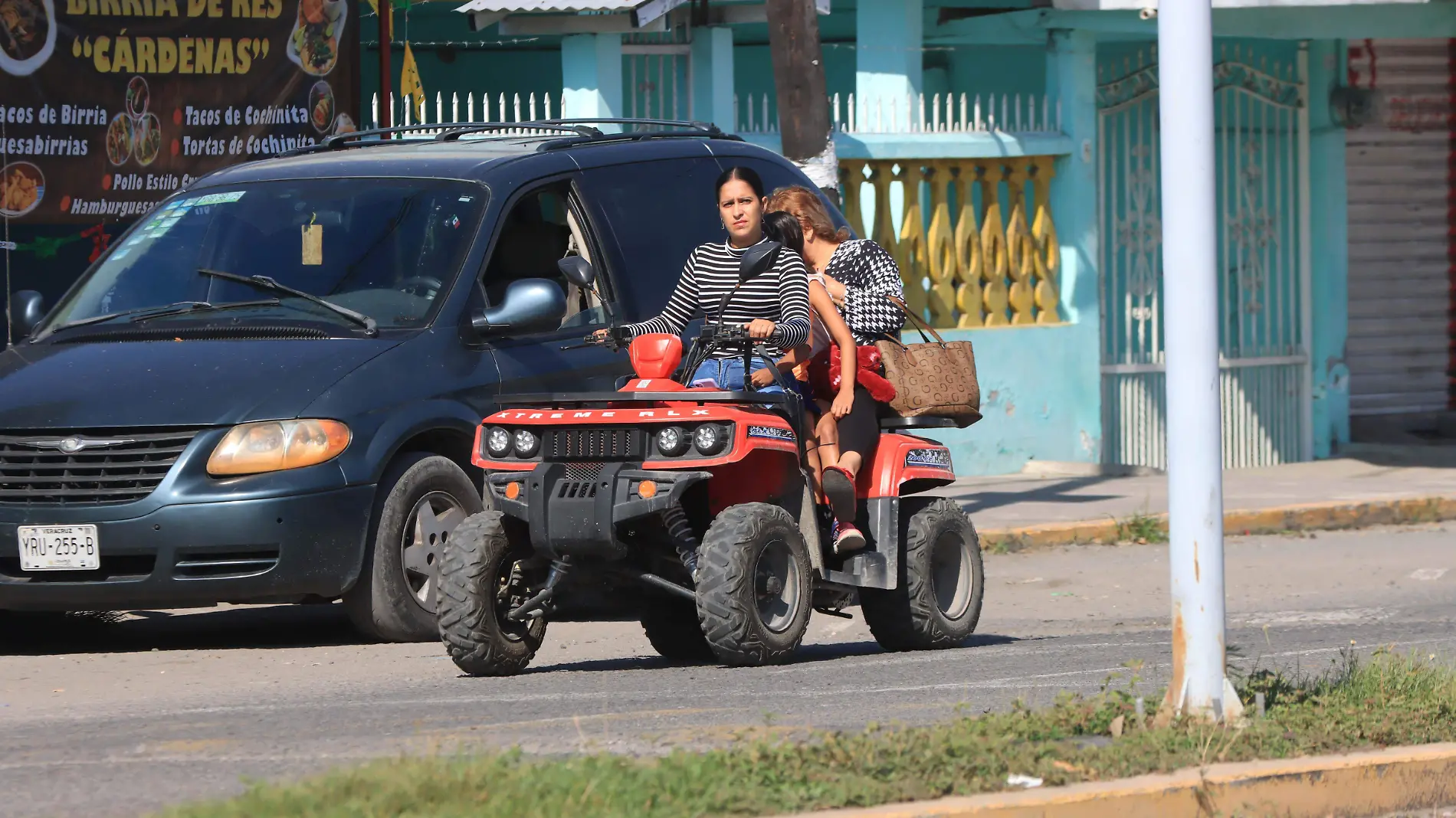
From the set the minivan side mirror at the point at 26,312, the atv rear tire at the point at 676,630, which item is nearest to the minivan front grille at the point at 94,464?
the minivan side mirror at the point at 26,312

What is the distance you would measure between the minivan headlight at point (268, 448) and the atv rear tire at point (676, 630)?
140 centimetres

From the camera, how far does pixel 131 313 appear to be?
9062 millimetres

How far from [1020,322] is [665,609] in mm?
9253

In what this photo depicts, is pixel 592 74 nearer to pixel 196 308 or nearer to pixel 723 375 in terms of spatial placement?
pixel 196 308

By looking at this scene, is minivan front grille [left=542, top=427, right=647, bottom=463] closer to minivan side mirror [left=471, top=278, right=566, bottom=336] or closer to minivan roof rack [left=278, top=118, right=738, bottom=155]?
minivan side mirror [left=471, top=278, right=566, bottom=336]

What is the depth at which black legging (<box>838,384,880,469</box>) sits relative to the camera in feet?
26.3

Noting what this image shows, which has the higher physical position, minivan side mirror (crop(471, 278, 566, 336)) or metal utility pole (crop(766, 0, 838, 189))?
metal utility pole (crop(766, 0, 838, 189))

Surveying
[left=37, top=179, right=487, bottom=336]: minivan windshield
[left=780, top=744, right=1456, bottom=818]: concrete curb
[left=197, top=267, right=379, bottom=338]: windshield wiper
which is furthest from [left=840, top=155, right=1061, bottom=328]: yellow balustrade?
[left=780, top=744, right=1456, bottom=818]: concrete curb

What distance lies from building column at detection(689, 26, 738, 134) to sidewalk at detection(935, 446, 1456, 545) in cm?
317

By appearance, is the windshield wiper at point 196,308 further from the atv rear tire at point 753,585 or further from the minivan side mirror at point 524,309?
the atv rear tire at point 753,585

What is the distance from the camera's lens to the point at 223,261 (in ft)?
30.2

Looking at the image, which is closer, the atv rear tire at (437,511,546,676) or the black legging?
the atv rear tire at (437,511,546,676)

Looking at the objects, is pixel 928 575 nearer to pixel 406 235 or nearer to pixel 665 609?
pixel 665 609

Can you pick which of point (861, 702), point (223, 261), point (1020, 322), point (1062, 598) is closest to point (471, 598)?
point (861, 702)
